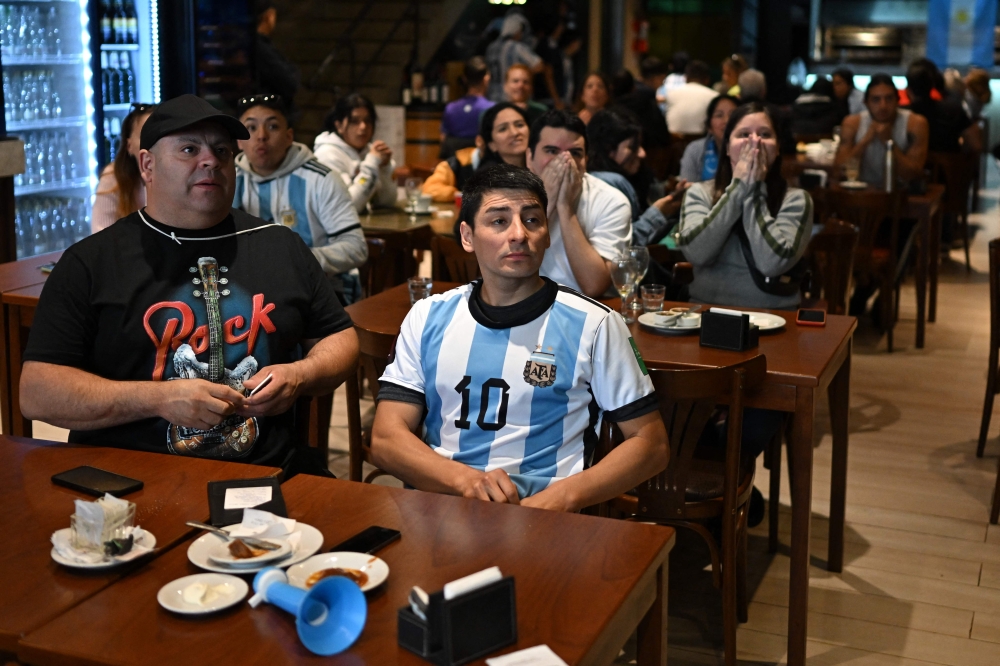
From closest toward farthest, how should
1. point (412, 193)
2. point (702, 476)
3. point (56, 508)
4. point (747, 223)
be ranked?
point (56, 508)
point (702, 476)
point (747, 223)
point (412, 193)

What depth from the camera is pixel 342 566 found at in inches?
61.2

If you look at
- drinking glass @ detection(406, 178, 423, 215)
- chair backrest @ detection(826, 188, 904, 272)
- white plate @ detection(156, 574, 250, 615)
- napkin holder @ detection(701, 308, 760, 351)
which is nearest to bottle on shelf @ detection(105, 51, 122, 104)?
drinking glass @ detection(406, 178, 423, 215)

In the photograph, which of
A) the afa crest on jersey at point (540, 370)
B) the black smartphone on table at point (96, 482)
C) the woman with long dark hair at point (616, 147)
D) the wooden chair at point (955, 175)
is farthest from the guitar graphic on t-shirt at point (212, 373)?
the wooden chair at point (955, 175)

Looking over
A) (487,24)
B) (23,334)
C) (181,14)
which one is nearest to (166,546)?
(23,334)

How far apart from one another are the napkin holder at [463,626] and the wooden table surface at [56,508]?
488 millimetres

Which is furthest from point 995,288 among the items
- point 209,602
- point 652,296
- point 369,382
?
point 209,602

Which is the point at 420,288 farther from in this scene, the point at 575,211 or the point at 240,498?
the point at 240,498

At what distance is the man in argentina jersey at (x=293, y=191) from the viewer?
4.03 meters

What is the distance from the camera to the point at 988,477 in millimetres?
4090

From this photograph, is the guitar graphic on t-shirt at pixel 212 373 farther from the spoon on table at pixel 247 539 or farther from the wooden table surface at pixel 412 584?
the spoon on table at pixel 247 539

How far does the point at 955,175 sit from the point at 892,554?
5.66 m

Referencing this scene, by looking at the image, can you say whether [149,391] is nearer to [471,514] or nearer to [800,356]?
[471,514]

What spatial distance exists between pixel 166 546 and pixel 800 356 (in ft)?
5.65

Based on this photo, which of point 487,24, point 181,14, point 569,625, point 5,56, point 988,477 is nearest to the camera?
point 569,625
